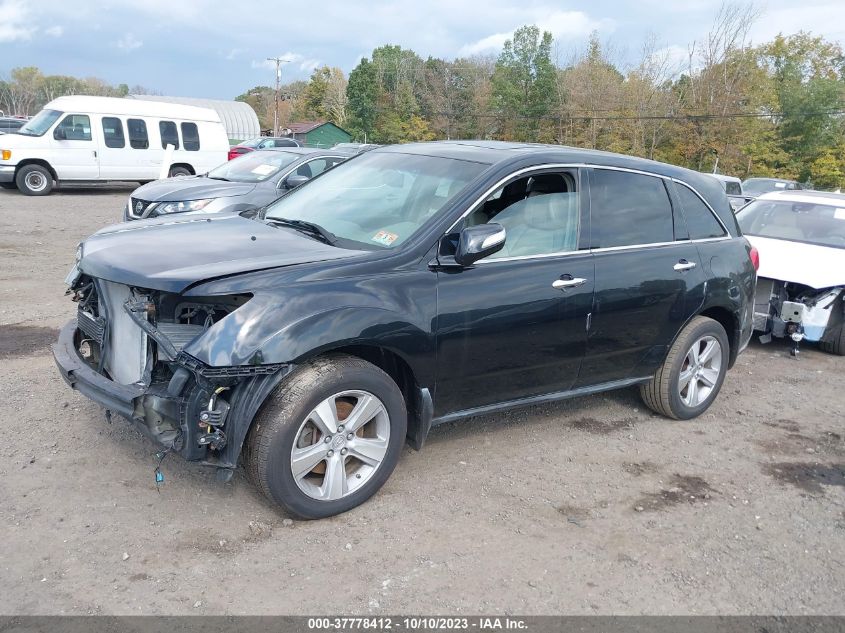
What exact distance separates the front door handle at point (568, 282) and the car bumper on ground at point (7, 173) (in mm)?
16400

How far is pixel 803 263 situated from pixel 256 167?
7693 mm

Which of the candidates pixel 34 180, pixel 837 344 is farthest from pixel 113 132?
pixel 837 344

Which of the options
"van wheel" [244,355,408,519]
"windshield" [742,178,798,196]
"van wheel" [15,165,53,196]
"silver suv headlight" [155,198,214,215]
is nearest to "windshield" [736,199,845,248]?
"van wheel" [244,355,408,519]

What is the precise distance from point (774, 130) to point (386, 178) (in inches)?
1908

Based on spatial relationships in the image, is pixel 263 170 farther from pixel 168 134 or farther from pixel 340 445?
pixel 168 134

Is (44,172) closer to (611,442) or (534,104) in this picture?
(611,442)

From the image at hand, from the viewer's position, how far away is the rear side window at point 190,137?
18812 mm

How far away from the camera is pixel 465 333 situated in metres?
3.96

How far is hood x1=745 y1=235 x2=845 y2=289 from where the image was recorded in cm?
724

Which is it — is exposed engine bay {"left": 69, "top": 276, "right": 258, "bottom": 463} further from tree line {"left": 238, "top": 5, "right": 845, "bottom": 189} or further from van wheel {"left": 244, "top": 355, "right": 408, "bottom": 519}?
tree line {"left": 238, "top": 5, "right": 845, "bottom": 189}

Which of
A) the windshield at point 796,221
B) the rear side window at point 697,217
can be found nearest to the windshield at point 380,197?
the rear side window at point 697,217

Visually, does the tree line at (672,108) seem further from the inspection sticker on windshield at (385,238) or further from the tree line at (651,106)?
the inspection sticker on windshield at (385,238)

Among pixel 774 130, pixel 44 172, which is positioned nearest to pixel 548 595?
pixel 44 172

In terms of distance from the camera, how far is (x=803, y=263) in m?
7.54
